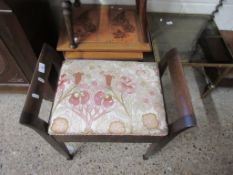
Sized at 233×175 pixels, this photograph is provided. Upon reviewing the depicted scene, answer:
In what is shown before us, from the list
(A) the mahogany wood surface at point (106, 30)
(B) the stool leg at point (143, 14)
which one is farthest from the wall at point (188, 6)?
(B) the stool leg at point (143, 14)

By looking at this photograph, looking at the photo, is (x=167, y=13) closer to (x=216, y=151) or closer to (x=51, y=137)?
(x=216, y=151)

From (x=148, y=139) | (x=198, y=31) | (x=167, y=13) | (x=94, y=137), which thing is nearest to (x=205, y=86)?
(x=198, y=31)

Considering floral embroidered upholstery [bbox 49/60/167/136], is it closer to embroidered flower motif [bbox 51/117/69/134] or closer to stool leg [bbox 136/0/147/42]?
embroidered flower motif [bbox 51/117/69/134]

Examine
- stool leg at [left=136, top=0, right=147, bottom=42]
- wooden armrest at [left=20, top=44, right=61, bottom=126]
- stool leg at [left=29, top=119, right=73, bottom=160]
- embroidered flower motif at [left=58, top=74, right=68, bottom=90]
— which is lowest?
stool leg at [left=29, top=119, right=73, bottom=160]

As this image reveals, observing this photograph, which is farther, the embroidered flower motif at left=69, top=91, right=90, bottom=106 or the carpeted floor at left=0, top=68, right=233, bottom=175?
the carpeted floor at left=0, top=68, right=233, bottom=175

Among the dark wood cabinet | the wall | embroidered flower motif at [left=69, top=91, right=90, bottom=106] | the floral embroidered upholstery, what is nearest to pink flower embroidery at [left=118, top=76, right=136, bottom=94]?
the floral embroidered upholstery

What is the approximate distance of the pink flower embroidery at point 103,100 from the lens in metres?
0.73

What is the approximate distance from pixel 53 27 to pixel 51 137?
0.74 m

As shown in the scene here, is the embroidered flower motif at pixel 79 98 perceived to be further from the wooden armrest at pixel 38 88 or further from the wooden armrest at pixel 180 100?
the wooden armrest at pixel 180 100

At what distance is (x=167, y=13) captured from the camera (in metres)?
1.20

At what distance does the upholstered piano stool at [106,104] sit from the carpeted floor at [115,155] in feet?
0.82

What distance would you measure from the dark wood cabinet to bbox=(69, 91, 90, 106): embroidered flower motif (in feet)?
1.00

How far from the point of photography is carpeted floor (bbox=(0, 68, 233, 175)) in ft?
3.27

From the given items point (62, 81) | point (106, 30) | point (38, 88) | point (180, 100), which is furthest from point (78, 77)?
point (180, 100)
